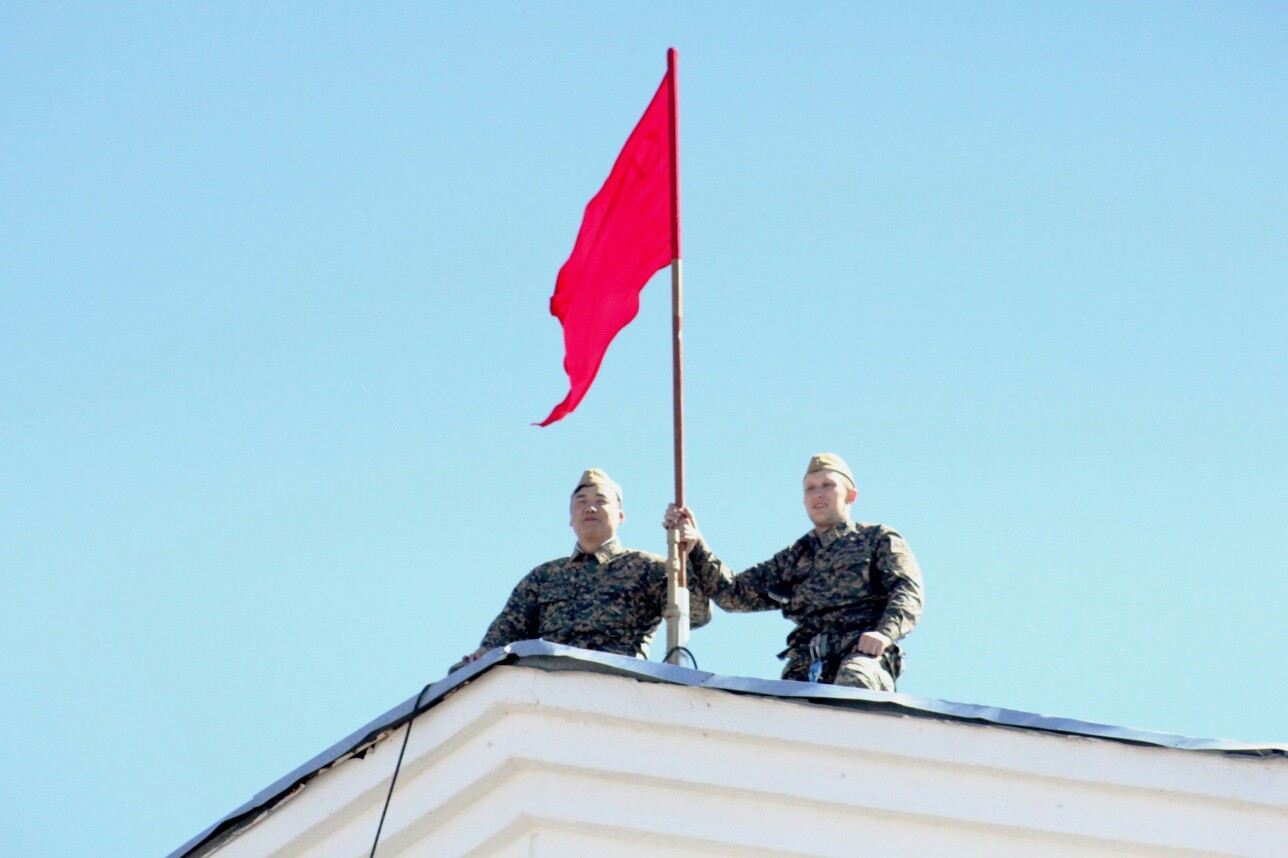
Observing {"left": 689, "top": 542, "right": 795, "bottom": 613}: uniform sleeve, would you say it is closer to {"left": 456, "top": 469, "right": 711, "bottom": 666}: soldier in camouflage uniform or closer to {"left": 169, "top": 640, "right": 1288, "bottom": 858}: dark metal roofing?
{"left": 456, "top": 469, "right": 711, "bottom": 666}: soldier in camouflage uniform

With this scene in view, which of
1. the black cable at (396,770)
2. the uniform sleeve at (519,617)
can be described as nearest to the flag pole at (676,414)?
Result: the uniform sleeve at (519,617)

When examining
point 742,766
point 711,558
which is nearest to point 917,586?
point 711,558

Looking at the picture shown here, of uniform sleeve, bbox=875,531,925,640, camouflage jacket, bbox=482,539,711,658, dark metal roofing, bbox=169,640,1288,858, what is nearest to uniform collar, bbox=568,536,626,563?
camouflage jacket, bbox=482,539,711,658

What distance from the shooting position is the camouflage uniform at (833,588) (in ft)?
26.7

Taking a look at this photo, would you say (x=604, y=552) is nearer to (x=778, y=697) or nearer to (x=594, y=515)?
(x=594, y=515)

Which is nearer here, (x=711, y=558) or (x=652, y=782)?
(x=652, y=782)

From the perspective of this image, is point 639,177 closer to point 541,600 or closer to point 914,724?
point 541,600

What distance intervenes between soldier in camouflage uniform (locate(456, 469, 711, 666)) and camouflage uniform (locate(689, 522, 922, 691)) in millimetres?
198

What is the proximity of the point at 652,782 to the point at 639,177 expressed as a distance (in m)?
4.24

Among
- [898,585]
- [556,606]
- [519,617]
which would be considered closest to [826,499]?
[898,585]

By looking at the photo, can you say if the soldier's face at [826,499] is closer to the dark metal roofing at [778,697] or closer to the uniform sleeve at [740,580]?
the uniform sleeve at [740,580]

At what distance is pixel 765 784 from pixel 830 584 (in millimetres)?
2432

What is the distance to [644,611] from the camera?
8797 millimetres

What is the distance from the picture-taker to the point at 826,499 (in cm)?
868
